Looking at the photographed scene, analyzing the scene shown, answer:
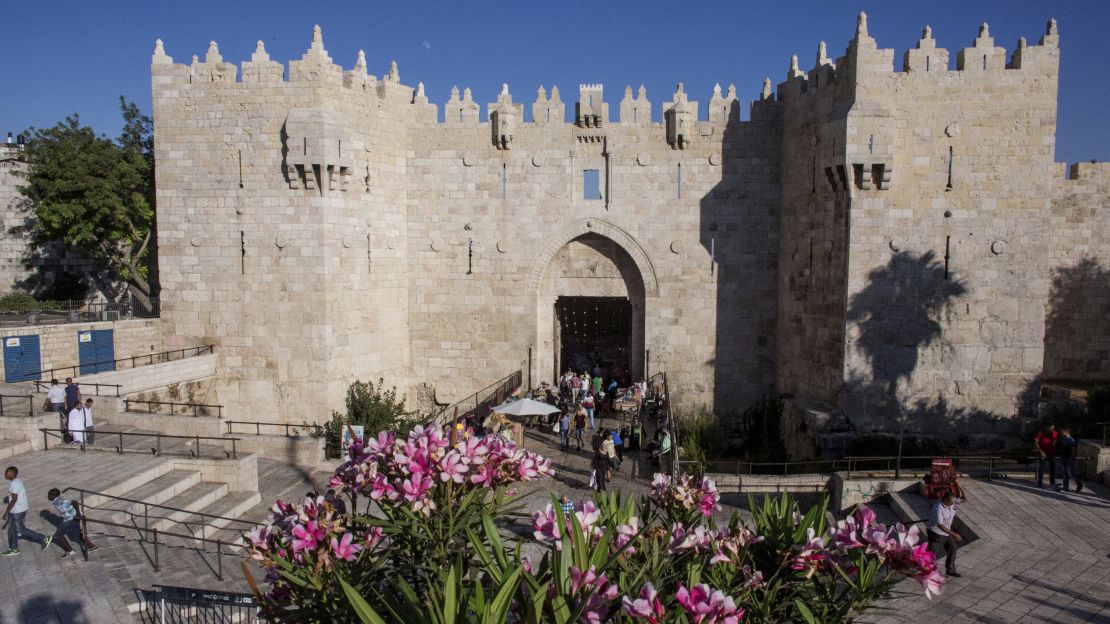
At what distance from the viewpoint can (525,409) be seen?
587 inches

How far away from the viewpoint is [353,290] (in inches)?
658

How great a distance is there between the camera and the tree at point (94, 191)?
1895 centimetres

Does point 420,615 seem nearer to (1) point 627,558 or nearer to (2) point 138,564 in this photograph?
(1) point 627,558

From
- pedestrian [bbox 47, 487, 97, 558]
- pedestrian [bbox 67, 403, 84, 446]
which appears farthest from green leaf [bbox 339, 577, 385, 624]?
pedestrian [bbox 67, 403, 84, 446]

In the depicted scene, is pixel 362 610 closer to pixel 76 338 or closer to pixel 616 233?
pixel 616 233

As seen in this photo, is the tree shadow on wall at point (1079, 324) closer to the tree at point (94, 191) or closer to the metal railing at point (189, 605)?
the metal railing at point (189, 605)

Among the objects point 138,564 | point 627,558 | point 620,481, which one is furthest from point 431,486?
point 620,481

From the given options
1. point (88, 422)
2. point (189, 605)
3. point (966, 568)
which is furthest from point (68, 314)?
point (966, 568)

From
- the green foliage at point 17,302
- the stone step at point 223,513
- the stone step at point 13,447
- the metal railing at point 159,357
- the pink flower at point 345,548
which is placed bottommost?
the stone step at point 223,513

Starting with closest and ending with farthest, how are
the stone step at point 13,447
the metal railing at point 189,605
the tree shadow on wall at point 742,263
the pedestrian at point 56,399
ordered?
the metal railing at point 189,605, the stone step at point 13,447, the pedestrian at point 56,399, the tree shadow on wall at point 742,263

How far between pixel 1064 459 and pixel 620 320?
15597mm

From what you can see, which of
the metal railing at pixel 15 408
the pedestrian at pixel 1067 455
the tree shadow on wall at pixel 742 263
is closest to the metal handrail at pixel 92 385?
the metal railing at pixel 15 408

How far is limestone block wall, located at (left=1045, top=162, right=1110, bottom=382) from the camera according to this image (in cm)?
1733

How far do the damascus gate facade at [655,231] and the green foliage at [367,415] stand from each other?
0.45 meters
